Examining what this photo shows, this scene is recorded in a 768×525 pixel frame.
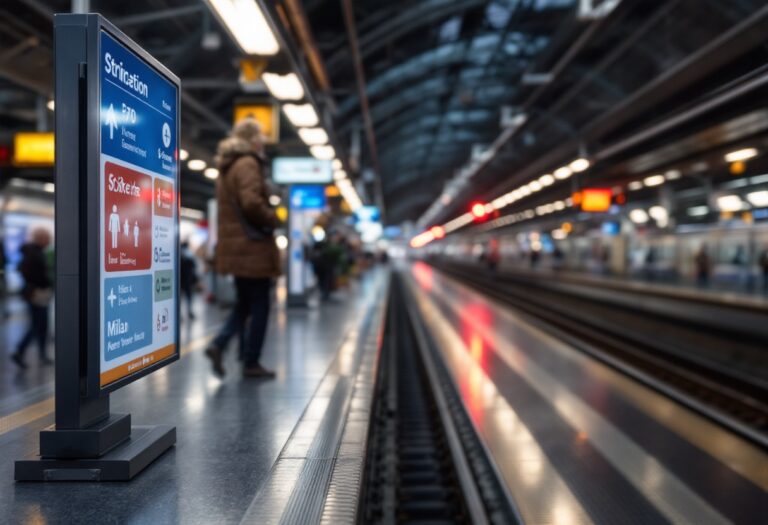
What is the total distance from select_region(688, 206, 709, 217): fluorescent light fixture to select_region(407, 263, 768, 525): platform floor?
45.8 feet

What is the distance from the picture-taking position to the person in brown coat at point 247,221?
5.71 meters

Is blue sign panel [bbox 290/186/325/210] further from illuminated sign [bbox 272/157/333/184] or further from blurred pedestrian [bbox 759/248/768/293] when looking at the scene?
blurred pedestrian [bbox 759/248/768/293]

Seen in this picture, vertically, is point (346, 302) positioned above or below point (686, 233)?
below

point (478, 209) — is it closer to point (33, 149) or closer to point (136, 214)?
point (33, 149)

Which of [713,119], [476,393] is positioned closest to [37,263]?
[476,393]

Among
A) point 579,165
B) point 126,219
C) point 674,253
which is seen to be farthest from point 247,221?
point 674,253

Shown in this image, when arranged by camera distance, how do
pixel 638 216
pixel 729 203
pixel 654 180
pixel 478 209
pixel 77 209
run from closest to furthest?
pixel 77 209
pixel 729 203
pixel 478 209
pixel 654 180
pixel 638 216

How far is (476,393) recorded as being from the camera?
907 cm

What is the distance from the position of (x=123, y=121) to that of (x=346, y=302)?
14.8m

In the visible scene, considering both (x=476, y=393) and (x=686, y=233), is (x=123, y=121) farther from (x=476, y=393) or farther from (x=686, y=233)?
(x=686, y=233)

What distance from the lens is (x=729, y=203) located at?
20938 mm

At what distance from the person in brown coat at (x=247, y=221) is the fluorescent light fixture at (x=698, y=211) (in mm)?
20341

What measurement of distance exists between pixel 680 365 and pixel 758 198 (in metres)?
6.63

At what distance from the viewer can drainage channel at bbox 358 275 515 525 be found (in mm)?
5195
